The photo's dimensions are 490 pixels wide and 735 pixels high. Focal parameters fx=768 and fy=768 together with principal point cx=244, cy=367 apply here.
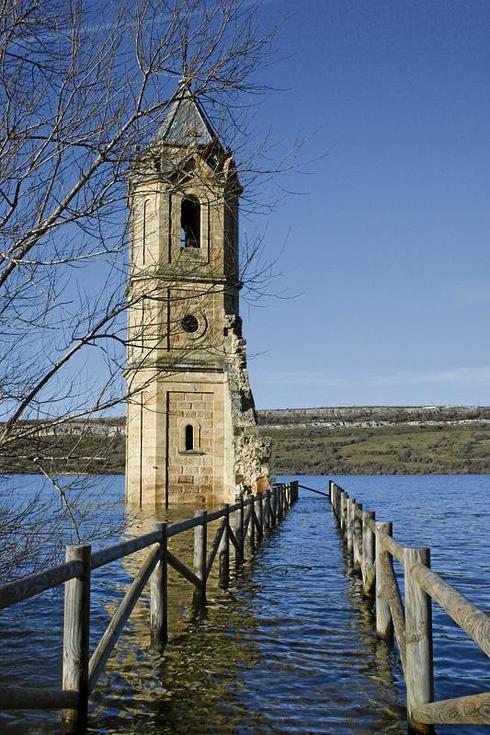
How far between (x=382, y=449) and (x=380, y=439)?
181 inches

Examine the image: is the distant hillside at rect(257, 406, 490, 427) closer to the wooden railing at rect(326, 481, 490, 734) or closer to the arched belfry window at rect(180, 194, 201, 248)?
the arched belfry window at rect(180, 194, 201, 248)

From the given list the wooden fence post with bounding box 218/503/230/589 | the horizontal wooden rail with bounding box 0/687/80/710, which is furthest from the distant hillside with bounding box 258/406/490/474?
the horizontal wooden rail with bounding box 0/687/80/710

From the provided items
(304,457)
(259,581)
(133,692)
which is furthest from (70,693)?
(304,457)

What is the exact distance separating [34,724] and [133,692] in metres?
1.01

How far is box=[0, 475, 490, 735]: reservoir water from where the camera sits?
6031mm

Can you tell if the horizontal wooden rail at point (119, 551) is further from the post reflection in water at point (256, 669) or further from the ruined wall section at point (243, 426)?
the ruined wall section at point (243, 426)

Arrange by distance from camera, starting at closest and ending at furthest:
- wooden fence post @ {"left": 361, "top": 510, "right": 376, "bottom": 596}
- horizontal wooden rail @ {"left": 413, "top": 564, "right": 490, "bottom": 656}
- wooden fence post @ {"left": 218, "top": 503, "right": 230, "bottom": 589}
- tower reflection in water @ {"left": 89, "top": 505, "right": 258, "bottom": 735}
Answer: horizontal wooden rail @ {"left": 413, "top": 564, "right": 490, "bottom": 656}, tower reflection in water @ {"left": 89, "top": 505, "right": 258, "bottom": 735}, wooden fence post @ {"left": 361, "top": 510, "right": 376, "bottom": 596}, wooden fence post @ {"left": 218, "top": 503, "right": 230, "bottom": 589}

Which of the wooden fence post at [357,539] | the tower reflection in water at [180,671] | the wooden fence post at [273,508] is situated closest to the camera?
the tower reflection in water at [180,671]

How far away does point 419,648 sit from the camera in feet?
17.9

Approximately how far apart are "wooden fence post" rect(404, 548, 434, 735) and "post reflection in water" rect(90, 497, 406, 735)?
0.43 m

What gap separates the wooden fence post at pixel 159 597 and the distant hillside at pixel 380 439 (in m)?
94.9

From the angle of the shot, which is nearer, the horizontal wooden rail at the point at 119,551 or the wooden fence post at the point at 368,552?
the horizontal wooden rail at the point at 119,551

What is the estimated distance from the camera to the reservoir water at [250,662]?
603cm

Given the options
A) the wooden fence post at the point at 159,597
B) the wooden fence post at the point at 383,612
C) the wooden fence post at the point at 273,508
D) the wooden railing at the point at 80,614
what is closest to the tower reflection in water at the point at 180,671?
the wooden fence post at the point at 159,597
